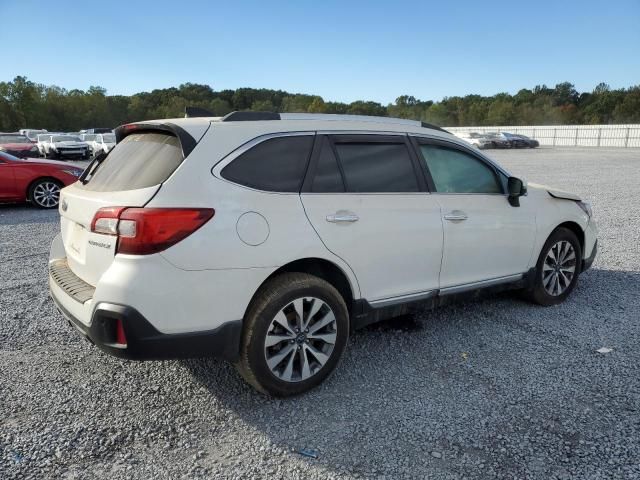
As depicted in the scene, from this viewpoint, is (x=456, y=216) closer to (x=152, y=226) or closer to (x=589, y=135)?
(x=152, y=226)

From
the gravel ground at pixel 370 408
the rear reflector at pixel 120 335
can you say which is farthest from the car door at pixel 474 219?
the rear reflector at pixel 120 335

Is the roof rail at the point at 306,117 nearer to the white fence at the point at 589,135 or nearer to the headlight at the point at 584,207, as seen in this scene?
the headlight at the point at 584,207

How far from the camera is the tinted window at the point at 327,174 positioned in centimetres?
330

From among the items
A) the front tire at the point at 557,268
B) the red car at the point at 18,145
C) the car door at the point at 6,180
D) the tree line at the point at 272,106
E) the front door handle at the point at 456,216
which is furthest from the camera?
the tree line at the point at 272,106

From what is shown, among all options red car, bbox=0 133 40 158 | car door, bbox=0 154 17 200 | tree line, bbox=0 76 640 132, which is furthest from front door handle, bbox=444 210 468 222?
tree line, bbox=0 76 640 132

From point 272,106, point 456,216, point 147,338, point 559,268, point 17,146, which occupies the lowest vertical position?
point 559,268

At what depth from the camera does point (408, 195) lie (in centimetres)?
371

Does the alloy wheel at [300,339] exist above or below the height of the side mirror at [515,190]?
below

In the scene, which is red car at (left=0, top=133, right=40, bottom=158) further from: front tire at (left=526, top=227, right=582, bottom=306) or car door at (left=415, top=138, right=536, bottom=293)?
front tire at (left=526, top=227, right=582, bottom=306)

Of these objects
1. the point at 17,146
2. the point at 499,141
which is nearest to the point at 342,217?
the point at 17,146

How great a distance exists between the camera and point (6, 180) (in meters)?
10.9

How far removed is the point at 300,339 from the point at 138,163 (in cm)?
150

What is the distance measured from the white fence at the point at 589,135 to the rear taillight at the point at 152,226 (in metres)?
44.0

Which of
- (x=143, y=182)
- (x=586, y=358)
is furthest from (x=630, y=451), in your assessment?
(x=143, y=182)
